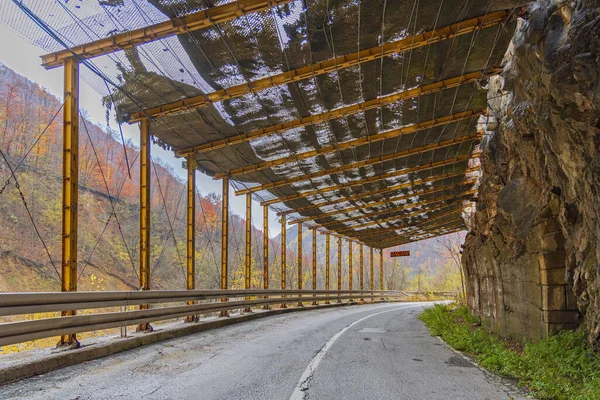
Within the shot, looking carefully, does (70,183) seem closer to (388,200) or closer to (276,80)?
(276,80)

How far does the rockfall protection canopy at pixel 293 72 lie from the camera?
7426 millimetres

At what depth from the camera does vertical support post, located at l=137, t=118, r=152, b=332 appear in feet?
33.0

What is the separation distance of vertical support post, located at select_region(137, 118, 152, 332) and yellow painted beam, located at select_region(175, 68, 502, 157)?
254cm

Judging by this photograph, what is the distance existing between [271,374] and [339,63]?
637 centimetres

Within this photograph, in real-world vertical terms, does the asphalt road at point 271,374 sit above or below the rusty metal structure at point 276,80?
below

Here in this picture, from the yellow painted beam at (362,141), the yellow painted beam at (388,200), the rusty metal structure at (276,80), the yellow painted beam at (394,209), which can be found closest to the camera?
the rusty metal structure at (276,80)

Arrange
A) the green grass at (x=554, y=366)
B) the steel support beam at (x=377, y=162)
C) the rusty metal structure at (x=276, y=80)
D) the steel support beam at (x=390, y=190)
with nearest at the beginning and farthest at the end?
the green grass at (x=554, y=366)
the rusty metal structure at (x=276, y=80)
the steel support beam at (x=377, y=162)
the steel support beam at (x=390, y=190)

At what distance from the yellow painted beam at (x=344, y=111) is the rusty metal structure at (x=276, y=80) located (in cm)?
3

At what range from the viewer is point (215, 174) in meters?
16.0

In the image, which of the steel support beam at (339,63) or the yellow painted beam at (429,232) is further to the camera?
the yellow painted beam at (429,232)

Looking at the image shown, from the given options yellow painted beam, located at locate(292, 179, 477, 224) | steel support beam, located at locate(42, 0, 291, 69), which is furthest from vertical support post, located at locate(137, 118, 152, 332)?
yellow painted beam, located at locate(292, 179, 477, 224)

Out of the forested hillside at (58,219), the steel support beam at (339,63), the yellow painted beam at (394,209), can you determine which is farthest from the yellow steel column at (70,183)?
the forested hillside at (58,219)

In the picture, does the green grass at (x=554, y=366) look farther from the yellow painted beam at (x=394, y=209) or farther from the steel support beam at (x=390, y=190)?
the yellow painted beam at (x=394, y=209)

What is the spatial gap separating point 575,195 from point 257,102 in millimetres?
7289
